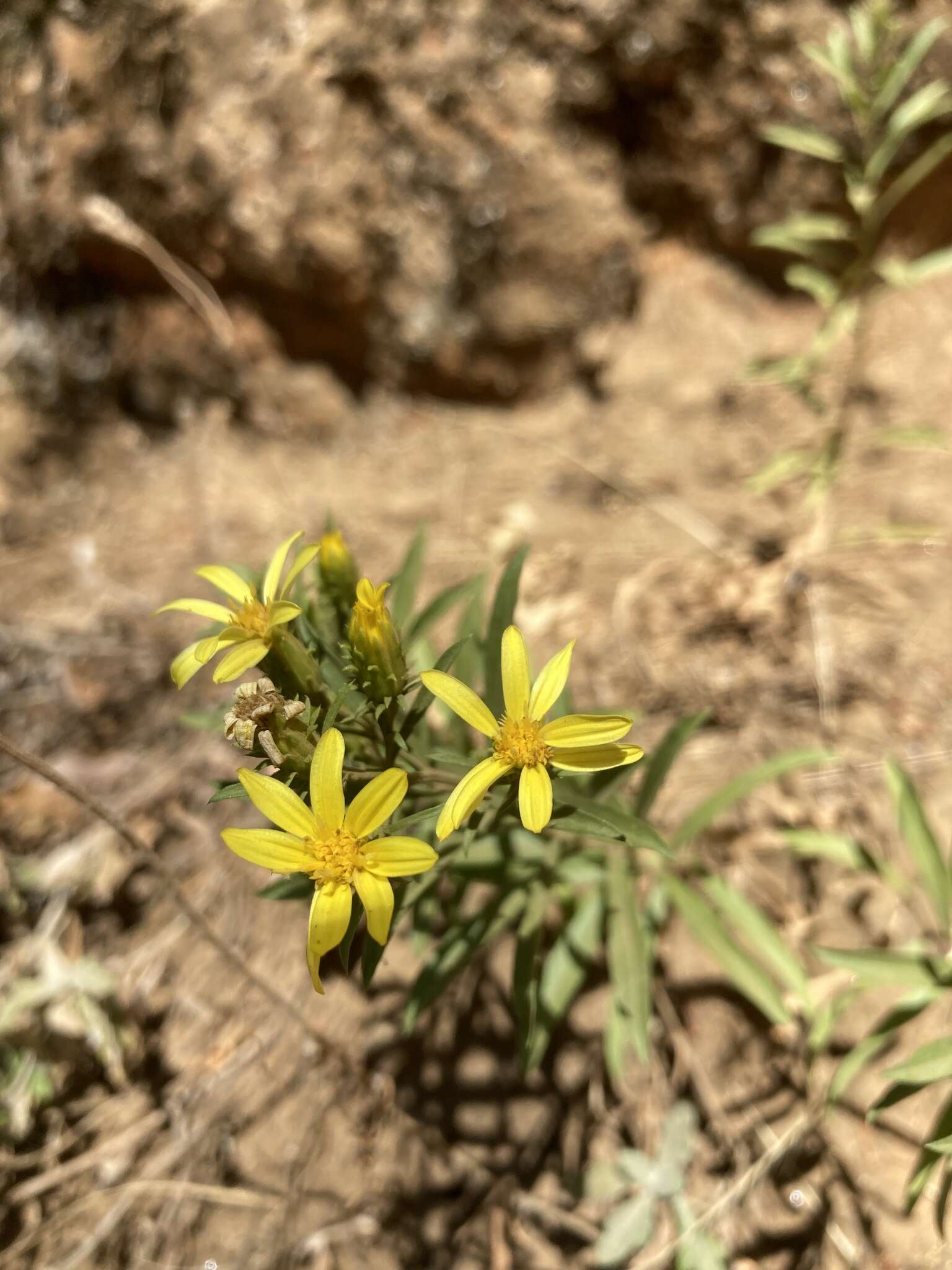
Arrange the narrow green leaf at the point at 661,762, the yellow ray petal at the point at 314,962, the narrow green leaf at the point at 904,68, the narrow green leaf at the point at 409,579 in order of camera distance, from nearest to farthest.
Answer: the yellow ray petal at the point at 314,962 < the narrow green leaf at the point at 661,762 < the narrow green leaf at the point at 409,579 < the narrow green leaf at the point at 904,68

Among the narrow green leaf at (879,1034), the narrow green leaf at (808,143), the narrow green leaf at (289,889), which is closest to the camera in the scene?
the narrow green leaf at (289,889)

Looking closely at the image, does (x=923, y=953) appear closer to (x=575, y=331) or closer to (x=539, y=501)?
(x=539, y=501)

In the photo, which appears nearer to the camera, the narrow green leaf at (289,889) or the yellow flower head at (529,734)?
the yellow flower head at (529,734)

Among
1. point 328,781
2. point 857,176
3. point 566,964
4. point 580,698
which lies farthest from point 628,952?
point 857,176

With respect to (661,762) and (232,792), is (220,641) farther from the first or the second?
(661,762)

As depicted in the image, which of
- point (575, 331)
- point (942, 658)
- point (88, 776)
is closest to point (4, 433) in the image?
point (88, 776)

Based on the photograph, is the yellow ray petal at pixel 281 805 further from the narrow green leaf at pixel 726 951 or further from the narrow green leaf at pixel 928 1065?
the narrow green leaf at pixel 928 1065

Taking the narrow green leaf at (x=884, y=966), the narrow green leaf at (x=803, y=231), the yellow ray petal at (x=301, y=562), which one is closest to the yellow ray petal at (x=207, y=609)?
the yellow ray petal at (x=301, y=562)
